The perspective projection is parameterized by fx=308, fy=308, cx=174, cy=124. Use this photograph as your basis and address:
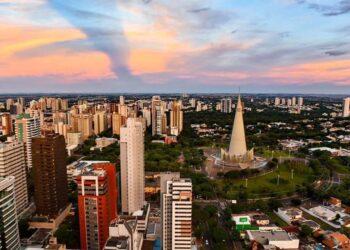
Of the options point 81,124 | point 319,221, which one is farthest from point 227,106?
point 319,221

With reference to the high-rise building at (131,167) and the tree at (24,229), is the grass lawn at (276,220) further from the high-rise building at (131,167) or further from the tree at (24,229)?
the tree at (24,229)

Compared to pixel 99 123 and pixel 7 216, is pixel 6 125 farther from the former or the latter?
pixel 7 216

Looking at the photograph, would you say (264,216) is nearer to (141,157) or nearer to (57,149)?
(141,157)

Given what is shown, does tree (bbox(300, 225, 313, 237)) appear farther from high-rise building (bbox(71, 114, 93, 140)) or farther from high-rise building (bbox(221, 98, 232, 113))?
high-rise building (bbox(221, 98, 232, 113))

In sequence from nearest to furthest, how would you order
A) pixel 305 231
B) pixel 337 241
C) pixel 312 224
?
pixel 337 241 → pixel 305 231 → pixel 312 224

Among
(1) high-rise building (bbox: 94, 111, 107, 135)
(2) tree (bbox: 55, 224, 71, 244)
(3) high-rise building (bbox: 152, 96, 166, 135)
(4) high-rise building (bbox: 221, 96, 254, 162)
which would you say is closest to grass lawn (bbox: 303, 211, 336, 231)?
(4) high-rise building (bbox: 221, 96, 254, 162)

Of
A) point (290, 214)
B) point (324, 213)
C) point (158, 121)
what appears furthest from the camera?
point (158, 121)
